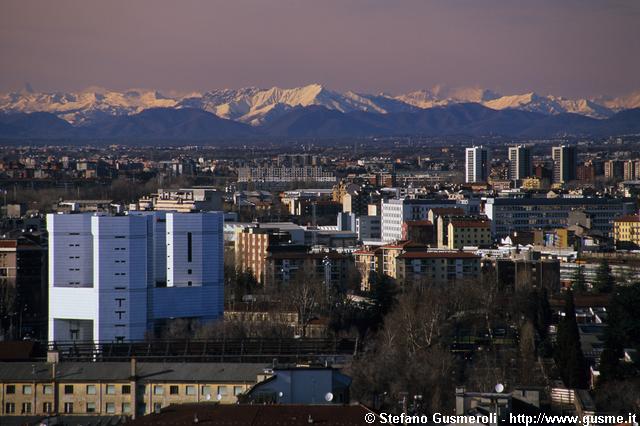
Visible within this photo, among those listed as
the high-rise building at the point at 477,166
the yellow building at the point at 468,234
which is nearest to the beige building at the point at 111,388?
the yellow building at the point at 468,234

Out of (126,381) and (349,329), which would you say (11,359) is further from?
(349,329)

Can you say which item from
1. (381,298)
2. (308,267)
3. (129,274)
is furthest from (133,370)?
(308,267)

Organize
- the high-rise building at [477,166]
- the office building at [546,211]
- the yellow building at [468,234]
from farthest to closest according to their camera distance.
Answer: the high-rise building at [477,166]
the office building at [546,211]
the yellow building at [468,234]

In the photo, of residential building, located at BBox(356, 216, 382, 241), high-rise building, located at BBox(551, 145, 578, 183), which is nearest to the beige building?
residential building, located at BBox(356, 216, 382, 241)

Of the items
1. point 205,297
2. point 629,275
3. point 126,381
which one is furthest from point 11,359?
point 629,275

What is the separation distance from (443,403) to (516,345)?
8.85 meters

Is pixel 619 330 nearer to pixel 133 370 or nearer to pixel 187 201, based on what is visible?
pixel 133 370

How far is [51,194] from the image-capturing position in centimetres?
7012

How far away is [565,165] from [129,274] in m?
63.9

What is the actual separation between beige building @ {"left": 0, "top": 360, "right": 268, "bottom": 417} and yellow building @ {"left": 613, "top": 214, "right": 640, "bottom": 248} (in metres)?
30.4

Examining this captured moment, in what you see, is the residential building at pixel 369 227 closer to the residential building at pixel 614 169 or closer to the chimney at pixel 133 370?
the chimney at pixel 133 370

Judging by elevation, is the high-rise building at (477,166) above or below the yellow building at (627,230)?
above

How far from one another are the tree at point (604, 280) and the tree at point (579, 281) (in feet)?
0.67

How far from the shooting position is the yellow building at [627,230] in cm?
5019
